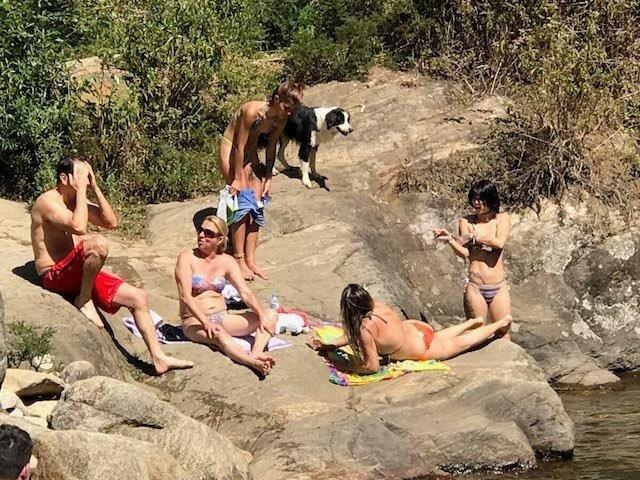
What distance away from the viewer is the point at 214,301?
7.49m

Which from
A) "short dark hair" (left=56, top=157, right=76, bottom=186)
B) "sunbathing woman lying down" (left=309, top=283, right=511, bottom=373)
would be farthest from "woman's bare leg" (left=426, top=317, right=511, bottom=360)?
"short dark hair" (left=56, top=157, right=76, bottom=186)

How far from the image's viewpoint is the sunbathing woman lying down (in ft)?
24.2

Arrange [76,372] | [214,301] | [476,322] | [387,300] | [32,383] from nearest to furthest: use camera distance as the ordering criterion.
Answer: [32,383] → [76,372] → [214,301] → [476,322] → [387,300]

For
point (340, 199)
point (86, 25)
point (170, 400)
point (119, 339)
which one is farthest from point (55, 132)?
point (170, 400)

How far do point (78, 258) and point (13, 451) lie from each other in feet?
10.1

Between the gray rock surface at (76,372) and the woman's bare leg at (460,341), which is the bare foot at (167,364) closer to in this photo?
the gray rock surface at (76,372)

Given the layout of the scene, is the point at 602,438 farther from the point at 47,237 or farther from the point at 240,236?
the point at 47,237

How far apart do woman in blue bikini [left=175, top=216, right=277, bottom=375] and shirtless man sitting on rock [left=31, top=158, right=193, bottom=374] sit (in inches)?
11.8

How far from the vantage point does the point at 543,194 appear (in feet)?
37.0

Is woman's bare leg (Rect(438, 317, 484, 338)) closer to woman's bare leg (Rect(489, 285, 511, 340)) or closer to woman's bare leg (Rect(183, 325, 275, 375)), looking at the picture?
woman's bare leg (Rect(489, 285, 511, 340))

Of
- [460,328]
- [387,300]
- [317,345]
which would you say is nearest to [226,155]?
[387,300]

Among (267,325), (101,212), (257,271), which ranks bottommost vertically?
(257,271)

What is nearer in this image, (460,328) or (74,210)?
(74,210)

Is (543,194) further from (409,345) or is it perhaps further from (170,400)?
(170,400)
